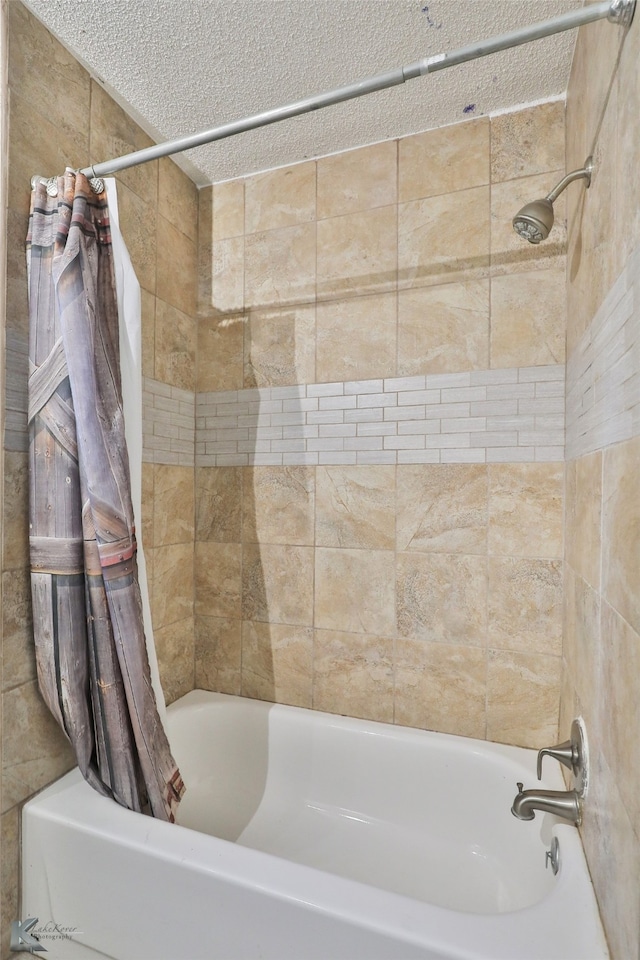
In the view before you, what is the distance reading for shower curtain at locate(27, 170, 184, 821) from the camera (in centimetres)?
119

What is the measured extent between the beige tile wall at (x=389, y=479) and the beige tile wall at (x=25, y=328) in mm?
102

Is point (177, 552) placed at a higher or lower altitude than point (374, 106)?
lower

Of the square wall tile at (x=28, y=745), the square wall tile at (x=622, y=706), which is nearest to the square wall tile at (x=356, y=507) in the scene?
the square wall tile at (x=622, y=706)

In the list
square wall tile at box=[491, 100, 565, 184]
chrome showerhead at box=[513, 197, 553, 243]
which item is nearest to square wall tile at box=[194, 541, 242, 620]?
chrome showerhead at box=[513, 197, 553, 243]

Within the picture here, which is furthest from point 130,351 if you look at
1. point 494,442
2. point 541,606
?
point 541,606

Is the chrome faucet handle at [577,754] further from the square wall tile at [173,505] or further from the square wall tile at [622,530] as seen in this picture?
the square wall tile at [173,505]

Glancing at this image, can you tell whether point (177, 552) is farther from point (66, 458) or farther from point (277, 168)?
point (277, 168)

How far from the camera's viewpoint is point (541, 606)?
4.87 feet

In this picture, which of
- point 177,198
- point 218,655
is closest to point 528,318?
point 177,198

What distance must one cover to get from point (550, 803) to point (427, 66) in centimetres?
148

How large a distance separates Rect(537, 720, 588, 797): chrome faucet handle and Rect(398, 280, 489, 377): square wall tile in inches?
39.0

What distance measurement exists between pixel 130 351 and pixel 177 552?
81 centimetres

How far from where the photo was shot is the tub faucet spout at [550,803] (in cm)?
109

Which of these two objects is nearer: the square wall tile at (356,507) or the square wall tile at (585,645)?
the square wall tile at (585,645)
